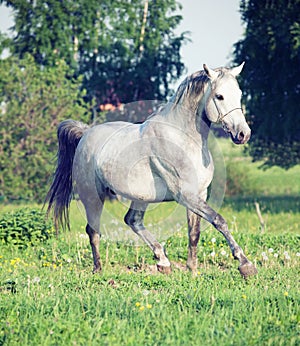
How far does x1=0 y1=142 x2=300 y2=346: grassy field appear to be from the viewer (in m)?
4.81

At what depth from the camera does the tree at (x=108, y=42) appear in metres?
25.6

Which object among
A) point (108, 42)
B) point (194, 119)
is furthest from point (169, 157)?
point (108, 42)

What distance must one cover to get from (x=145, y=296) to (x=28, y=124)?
54.1ft

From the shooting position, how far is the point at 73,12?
26.0 metres

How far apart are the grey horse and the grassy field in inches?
20.3

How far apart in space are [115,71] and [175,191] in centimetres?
2024

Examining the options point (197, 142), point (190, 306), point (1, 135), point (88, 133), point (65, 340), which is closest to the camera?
point (65, 340)

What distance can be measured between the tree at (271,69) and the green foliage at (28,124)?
6049 millimetres

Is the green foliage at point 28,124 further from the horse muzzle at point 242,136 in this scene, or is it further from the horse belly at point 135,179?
the horse muzzle at point 242,136

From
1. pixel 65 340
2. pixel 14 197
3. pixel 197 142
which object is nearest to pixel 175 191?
pixel 197 142

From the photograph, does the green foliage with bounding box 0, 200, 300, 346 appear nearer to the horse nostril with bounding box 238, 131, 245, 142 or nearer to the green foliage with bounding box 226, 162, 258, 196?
the horse nostril with bounding box 238, 131, 245, 142

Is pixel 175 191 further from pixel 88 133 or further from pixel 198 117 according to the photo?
pixel 88 133

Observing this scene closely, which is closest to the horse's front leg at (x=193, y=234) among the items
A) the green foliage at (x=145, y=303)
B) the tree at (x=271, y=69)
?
the green foliage at (x=145, y=303)

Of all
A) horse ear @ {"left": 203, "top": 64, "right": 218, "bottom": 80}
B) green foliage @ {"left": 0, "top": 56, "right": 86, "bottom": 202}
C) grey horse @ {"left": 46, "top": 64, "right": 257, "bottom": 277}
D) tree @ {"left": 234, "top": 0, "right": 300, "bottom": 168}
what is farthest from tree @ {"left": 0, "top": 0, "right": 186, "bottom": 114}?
horse ear @ {"left": 203, "top": 64, "right": 218, "bottom": 80}
